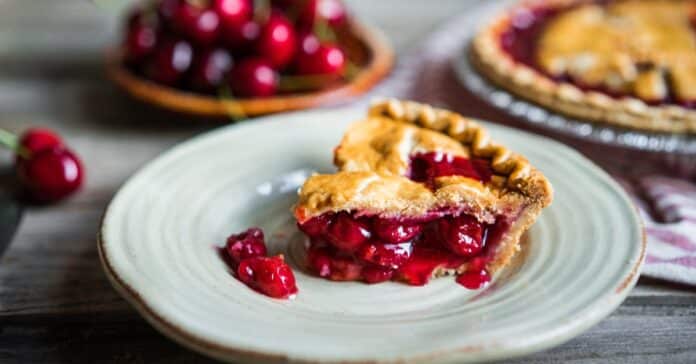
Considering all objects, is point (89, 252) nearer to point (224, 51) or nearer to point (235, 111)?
point (235, 111)

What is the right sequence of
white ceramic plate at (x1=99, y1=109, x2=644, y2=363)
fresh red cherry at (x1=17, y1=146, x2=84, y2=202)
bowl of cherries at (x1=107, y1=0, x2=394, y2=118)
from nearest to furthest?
white ceramic plate at (x1=99, y1=109, x2=644, y2=363) → fresh red cherry at (x1=17, y1=146, x2=84, y2=202) → bowl of cherries at (x1=107, y1=0, x2=394, y2=118)

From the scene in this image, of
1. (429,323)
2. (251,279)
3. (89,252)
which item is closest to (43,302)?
(89,252)

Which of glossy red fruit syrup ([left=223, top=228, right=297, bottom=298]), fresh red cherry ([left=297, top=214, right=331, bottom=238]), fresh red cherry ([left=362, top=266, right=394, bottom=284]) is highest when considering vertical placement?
fresh red cherry ([left=297, top=214, right=331, bottom=238])

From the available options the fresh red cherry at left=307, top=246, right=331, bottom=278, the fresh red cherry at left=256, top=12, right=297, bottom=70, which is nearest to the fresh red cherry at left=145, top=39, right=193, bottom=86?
the fresh red cherry at left=256, top=12, right=297, bottom=70

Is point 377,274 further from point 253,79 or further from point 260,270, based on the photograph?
point 253,79

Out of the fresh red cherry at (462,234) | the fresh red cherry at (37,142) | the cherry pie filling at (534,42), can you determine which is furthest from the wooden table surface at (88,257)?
the cherry pie filling at (534,42)

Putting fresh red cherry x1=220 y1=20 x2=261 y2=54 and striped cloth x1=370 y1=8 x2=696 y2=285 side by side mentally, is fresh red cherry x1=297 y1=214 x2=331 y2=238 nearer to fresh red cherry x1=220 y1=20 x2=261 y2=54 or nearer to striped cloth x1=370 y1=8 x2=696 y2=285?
striped cloth x1=370 y1=8 x2=696 y2=285

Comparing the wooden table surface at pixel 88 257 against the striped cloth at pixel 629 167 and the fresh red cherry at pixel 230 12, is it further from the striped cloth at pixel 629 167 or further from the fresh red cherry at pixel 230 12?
the fresh red cherry at pixel 230 12
